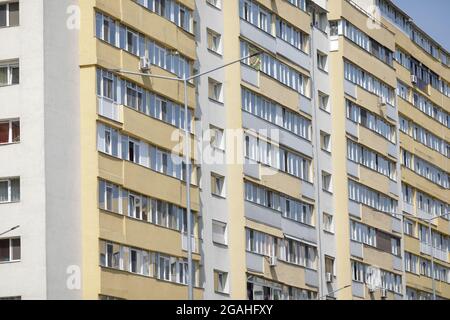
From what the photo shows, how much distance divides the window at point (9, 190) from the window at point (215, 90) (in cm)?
1505

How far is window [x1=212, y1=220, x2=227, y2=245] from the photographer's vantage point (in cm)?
5744

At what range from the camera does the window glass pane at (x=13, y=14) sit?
156ft

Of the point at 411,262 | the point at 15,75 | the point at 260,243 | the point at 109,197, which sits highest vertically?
the point at 15,75

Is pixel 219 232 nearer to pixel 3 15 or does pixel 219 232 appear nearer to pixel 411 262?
pixel 3 15

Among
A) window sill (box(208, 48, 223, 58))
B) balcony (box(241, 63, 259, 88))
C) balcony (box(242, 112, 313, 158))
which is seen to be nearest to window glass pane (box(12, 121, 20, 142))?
window sill (box(208, 48, 223, 58))

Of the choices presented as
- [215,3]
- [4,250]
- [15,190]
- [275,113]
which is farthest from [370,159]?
[4,250]

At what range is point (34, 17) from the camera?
155ft

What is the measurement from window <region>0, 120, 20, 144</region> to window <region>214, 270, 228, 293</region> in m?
13.7

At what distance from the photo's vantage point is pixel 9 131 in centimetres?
4703

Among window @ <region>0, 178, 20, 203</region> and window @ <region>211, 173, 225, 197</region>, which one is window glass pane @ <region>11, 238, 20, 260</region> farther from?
window @ <region>211, 173, 225, 197</region>

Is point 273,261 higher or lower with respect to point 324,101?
lower

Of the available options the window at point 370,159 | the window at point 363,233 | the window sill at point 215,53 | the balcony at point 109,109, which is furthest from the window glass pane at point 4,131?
the window at point 370,159

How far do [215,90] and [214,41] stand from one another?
244cm
